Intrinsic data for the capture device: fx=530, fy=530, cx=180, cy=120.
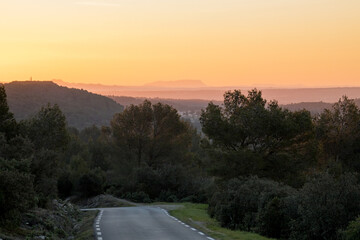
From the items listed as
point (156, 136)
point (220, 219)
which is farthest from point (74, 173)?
point (220, 219)

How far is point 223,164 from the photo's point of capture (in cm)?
4266

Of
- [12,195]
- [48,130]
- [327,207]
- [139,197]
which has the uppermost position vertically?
[327,207]

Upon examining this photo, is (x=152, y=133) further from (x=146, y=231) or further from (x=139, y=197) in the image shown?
(x=146, y=231)

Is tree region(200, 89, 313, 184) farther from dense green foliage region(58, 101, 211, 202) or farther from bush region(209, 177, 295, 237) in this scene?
dense green foliage region(58, 101, 211, 202)

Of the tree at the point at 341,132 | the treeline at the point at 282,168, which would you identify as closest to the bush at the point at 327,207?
the treeline at the point at 282,168

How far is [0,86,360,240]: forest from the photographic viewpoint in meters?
20.1

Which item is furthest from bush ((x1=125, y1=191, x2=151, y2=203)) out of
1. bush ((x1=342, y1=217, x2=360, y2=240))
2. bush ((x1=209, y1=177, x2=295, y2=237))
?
bush ((x1=342, y1=217, x2=360, y2=240))

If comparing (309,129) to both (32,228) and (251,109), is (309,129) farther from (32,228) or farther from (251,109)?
(32,228)

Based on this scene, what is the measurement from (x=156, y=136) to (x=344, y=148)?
27.2 m

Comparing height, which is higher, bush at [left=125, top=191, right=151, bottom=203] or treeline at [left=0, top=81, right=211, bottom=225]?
treeline at [left=0, top=81, right=211, bottom=225]

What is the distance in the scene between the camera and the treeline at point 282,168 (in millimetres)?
19703

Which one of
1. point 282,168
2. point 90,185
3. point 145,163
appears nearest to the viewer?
point 282,168

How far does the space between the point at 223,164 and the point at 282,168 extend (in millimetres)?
4744

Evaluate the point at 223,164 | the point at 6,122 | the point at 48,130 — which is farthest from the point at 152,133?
the point at 6,122
